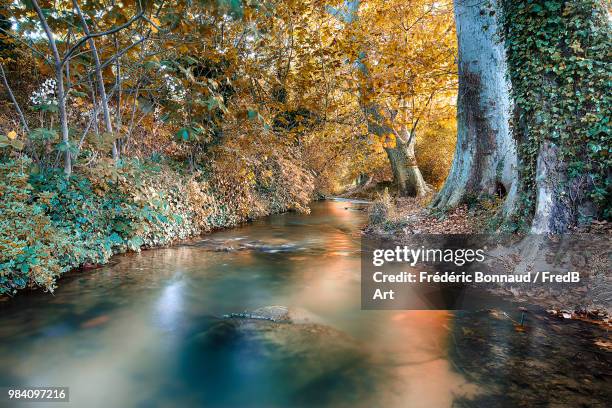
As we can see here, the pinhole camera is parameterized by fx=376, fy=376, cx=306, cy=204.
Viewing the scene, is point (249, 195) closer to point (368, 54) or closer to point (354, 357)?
point (368, 54)

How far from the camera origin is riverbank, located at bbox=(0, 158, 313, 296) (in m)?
5.30

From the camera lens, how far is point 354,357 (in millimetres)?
4105

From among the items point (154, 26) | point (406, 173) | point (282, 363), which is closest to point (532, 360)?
point (282, 363)

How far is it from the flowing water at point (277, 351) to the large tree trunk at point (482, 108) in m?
4.67

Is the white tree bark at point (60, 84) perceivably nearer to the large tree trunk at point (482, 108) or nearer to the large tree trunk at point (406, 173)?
the large tree trunk at point (482, 108)

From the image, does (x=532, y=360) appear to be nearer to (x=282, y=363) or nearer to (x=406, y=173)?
(x=282, y=363)

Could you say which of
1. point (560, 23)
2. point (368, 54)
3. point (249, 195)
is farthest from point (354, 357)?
point (249, 195)

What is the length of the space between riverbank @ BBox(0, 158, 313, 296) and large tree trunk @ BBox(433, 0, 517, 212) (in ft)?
23.2

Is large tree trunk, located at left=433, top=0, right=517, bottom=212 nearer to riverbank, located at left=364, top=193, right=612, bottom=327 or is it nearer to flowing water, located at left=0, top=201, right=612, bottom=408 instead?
riverbank, located at left=364, top=193, right=612, bottom=327

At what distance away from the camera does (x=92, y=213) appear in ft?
23.0

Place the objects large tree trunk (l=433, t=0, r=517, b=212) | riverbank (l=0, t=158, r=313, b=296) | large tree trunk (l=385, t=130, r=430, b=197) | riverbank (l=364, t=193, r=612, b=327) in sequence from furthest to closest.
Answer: large tree trunk (l=385, t=130, r=430, b=197) → large tree trunk (l=433, t=0, r=517, b=212) → riverbank (l=0, t=158, r=313, b=296) → riverbank (l=364, t=193, r=612, b=327)

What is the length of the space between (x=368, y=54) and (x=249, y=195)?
21.2 feet

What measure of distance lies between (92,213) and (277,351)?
15.9 feet

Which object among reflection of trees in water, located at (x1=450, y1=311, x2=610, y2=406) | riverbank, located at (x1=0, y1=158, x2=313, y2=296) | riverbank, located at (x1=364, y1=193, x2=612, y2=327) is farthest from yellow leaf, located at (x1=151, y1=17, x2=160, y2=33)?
riverbank, located at (x1=364, y1=193, x2=612, y2=327)
